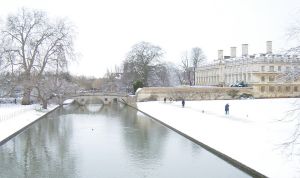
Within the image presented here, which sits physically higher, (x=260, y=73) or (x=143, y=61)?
(x=143, y=61)

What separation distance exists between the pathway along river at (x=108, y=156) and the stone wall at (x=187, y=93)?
113 feet

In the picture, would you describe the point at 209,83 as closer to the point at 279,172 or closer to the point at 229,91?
the point at 229,91

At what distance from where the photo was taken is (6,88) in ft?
155

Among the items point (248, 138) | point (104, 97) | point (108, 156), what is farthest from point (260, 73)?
point (108, 156)

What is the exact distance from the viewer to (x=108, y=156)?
19.5 metres

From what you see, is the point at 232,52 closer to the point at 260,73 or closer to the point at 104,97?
the point at 260,73

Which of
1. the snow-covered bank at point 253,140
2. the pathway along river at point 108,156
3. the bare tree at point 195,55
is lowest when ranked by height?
the pathway along river at point 108,156

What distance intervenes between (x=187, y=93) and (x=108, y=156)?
45698 mm

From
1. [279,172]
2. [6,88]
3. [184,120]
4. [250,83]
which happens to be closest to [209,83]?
[250,83]

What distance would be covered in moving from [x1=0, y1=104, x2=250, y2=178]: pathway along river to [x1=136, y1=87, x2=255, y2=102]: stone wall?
34.5 m

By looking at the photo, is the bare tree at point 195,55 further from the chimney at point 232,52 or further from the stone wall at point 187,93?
the stone wall at point 187,93

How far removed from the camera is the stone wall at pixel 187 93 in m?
63.7

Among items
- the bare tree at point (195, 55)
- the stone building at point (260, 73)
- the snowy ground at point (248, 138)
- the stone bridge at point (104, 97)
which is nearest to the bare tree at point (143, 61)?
the stone bridge at point (104, 97)

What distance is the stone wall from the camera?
6372 centimetres
